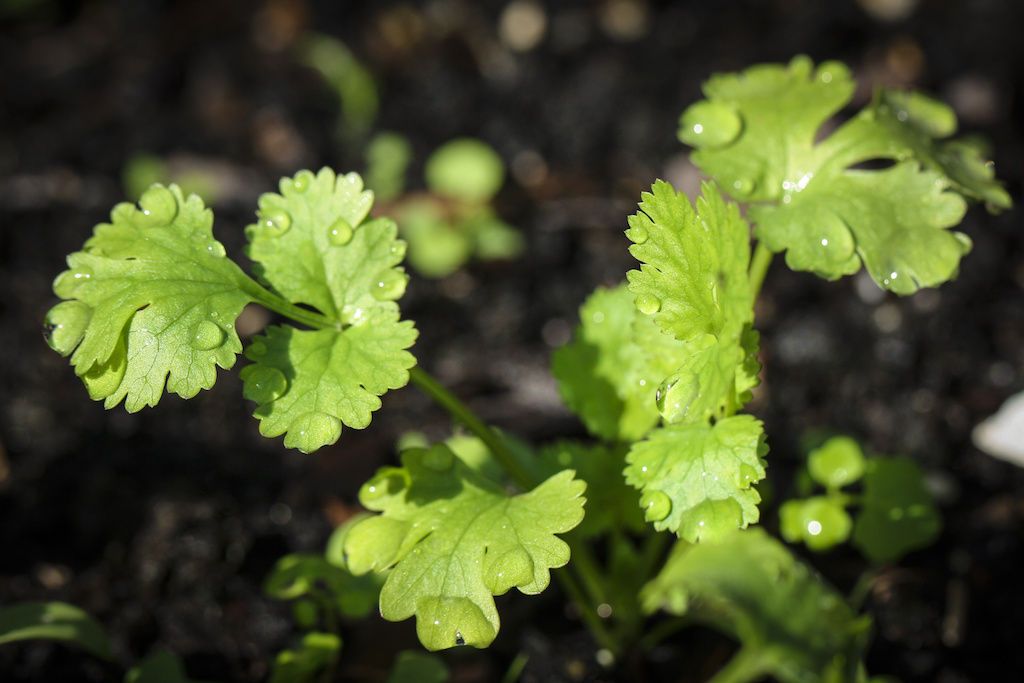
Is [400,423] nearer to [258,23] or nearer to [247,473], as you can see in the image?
[247,473]

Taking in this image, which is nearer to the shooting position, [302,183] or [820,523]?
[302,183]

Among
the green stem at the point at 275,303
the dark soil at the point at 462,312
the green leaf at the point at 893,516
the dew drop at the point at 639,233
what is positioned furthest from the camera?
the dark soil at the point at 462,312

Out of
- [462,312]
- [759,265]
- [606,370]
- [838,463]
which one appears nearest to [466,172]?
[462,312]

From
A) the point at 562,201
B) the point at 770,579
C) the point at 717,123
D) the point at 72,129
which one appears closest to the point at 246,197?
the point at 72,129

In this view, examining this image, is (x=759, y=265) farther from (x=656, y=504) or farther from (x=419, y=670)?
(x=419, y=670)

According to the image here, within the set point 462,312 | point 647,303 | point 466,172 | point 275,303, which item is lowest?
point 462,312

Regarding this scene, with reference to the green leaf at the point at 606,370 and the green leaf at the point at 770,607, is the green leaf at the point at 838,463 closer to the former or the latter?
the green leaf at the point at 770,607

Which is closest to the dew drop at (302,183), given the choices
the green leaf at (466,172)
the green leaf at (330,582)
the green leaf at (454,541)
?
the green leaf at (454,541)
